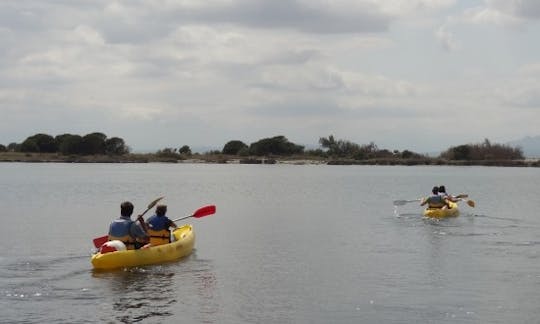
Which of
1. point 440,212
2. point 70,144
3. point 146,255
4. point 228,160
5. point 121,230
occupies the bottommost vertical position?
point 146,255

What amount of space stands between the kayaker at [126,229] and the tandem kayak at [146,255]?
29 cm

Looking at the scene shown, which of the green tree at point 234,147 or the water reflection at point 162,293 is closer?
the water reflection at point 162,293

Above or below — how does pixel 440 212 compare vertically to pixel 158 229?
below

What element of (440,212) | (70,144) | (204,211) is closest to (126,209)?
(204,211)

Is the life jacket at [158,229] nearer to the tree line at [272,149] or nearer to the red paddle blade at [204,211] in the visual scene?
the red paddle blade at [204,211]

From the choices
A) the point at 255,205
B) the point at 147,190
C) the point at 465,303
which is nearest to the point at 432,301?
the point at 465,303

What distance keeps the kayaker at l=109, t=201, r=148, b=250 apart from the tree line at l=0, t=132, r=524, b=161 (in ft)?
316

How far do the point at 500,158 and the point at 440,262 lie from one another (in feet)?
308

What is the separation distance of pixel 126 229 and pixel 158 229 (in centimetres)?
181

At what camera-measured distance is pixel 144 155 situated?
405 feet

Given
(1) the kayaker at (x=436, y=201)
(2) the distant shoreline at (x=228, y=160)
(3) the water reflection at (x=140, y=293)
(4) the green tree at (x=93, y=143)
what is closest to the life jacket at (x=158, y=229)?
(3) the water reflection at (x=140, y=293)

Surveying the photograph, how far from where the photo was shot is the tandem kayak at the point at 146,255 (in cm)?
1739

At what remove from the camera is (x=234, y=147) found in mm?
125312

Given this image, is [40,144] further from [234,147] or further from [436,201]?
[436,201]
